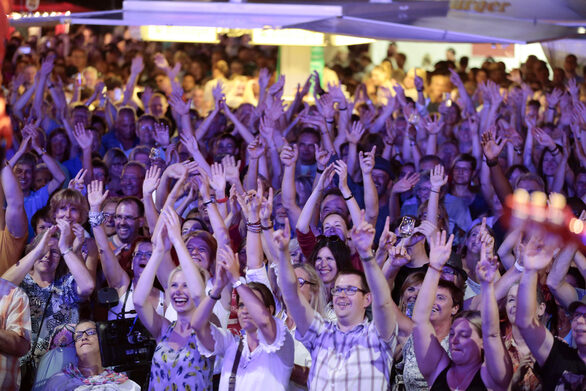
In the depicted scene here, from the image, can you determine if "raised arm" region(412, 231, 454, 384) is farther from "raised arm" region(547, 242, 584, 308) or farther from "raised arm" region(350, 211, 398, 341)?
"raised arm" region(547, 242, 584, 308)

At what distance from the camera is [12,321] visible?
16.3 feet

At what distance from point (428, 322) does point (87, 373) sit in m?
1.88

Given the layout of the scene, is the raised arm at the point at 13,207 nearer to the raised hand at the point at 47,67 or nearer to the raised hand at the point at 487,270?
the raised hand at the point at 487,270

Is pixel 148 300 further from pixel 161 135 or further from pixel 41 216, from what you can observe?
pixel 161 135

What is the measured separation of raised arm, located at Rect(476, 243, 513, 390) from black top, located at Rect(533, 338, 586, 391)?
201 mm

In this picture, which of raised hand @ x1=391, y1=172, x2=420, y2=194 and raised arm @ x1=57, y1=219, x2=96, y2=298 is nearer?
raised arm @ x1=57, y1=219, x2=96, y2=298

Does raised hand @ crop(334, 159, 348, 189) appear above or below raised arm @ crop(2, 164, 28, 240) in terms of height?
above

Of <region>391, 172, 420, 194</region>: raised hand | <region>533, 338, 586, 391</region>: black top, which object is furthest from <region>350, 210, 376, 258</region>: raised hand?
<region>391, 172, 420, 194</region>: raised hand

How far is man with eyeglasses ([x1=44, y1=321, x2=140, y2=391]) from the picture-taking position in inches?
211

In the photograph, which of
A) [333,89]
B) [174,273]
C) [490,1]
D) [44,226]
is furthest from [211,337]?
[490,1]

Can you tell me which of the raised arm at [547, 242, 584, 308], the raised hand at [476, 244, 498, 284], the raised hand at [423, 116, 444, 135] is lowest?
the raised arm at [547, 242, 584, 308]

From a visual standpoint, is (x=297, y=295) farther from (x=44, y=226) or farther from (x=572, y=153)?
(x=572, y=153)

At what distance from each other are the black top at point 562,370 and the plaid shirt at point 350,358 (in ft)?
2.29

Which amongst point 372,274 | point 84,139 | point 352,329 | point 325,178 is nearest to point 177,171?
point 325,178
